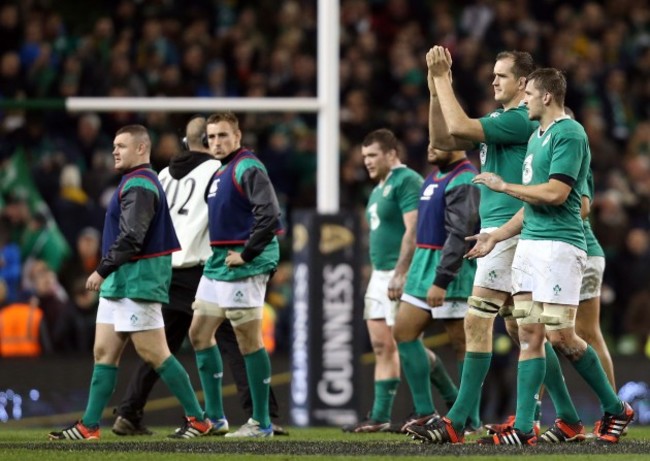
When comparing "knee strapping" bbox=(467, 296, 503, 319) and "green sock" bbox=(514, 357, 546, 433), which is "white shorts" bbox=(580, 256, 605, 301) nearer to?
"knee strapping" bbox=(467, 296, 503, 319)

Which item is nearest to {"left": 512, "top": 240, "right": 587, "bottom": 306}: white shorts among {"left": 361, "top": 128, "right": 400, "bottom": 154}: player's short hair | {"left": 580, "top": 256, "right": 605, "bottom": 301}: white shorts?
{"left": 580, "top": 256, "right": 605, "bottom": 301}: white shorts

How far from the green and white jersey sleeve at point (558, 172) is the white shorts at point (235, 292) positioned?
221 centimetres

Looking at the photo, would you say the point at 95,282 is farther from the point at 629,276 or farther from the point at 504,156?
the point at 629,276

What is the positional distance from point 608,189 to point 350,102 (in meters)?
3.13

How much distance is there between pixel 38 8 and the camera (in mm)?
17891

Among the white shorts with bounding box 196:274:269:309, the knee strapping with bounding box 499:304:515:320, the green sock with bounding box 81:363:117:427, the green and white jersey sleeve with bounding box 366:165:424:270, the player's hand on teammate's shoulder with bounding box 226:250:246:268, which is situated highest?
the green and white jersey sleeve with bounding box 366:165:424:270

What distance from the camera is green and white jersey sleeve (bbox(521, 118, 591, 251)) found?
802 cm

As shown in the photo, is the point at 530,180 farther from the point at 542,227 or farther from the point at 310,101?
the point at 310,101

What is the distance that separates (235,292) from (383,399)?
1.74 meters

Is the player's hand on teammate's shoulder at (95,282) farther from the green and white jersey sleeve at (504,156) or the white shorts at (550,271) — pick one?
the white shorts at (550,271)

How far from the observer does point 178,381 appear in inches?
373

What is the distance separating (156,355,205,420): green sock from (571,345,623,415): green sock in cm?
254

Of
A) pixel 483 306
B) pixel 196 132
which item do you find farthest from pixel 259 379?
pixel 483 306

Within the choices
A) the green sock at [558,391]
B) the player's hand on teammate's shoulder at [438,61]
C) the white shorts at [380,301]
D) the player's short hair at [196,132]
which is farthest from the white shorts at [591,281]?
the player's short hair at [196,132]
